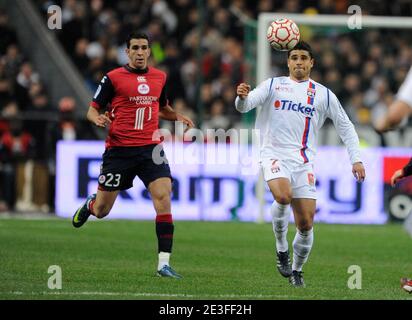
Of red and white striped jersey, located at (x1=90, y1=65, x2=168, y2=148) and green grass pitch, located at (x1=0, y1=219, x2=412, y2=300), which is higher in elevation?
red and white striped jersey, located at (x1=90, y1=65, x2=168, y2=148)

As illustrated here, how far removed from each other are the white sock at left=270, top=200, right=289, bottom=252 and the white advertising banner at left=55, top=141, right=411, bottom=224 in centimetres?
979

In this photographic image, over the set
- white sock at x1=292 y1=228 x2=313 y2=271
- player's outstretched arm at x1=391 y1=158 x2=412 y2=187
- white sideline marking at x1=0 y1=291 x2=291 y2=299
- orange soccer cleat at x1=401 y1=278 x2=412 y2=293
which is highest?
player's outstretched arm at x1=391 y1=158 x2=412 y2=187

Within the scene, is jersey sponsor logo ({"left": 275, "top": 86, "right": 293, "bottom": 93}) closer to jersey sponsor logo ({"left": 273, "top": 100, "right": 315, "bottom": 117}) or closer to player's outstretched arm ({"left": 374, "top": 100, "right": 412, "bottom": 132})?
jersey sponsor logo ({"left": 273, "top": 100, "right": 315, "bottom": 117})

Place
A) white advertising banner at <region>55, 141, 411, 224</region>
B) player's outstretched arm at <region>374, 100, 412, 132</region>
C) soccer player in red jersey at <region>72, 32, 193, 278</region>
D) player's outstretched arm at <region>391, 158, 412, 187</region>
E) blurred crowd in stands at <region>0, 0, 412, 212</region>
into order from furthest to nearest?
1. blurred crowd in stands at <region>0, 0, 412, 212</region>
2. white advertising banner at <region>55, 141, 411, 224</region>
3. soccer player in red jersey at <region>72, 32, 193, 278</region>
4. player's outstretched arm at <region>391, 158, 412, 187</region>
5. player's outstretched arm at <region>374, 100, 412, 132</region>

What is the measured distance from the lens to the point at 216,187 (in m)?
21.7

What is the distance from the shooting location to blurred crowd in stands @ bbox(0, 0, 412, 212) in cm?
2295

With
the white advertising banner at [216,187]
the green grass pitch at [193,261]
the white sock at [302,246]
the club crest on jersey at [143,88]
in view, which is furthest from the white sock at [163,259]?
the white advertising banner at [216,187]

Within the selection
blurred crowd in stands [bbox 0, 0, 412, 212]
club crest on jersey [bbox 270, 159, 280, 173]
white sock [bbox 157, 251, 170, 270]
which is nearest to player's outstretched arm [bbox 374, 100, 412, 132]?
club crest on jersey [bbox 270, 159, 280, 173]

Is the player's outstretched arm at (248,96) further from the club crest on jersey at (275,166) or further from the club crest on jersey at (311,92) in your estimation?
the club crest on jersey at (275,166)

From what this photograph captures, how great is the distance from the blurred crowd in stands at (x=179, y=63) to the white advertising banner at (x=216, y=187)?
1290 mm

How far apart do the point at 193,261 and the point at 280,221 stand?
2.60 m

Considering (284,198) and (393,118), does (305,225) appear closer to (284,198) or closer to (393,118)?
(284,198)

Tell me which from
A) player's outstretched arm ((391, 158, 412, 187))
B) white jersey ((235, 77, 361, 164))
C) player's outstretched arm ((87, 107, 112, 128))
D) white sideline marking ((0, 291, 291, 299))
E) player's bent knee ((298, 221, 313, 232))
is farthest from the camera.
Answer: player's outstretched arm ((87, 107, 112, 128))
